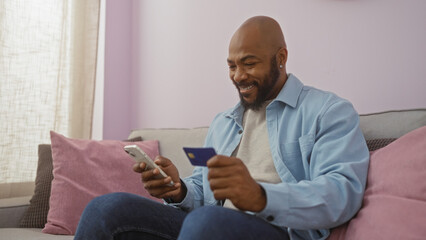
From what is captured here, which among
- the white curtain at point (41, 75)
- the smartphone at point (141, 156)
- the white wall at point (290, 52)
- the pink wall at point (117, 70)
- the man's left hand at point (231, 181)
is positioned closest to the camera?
the man's left hand at point (231, 181)

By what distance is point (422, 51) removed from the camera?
148 cm

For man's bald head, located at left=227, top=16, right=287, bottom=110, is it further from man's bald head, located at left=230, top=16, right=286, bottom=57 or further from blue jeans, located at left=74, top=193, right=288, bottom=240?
blue jeans, located at left=74, top=193, right=288, bottom=240

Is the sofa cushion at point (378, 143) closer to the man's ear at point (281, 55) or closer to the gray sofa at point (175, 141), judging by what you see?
the gray sofa at point (175, 141)

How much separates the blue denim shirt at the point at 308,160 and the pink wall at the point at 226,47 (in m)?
0.47

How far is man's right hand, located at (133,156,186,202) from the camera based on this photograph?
3.82 feet

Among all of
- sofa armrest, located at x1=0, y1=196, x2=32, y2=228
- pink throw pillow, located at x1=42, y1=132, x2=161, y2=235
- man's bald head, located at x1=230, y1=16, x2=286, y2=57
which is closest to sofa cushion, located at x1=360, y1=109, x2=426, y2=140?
man's bald head, located at x1=230, y1=16, x2=286, y2=57

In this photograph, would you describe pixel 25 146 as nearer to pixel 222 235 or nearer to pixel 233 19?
pixel 233 19

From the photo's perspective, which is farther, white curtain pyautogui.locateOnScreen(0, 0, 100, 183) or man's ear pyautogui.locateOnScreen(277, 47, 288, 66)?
white curtain pyautogui.locateOnScreen(0, 0, 100, 183)

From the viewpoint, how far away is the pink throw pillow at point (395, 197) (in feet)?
2.85

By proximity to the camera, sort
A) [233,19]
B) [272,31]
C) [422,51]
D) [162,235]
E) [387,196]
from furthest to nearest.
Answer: [233,19] < [422,51] < [272,31] < [162,235] < [387,196]

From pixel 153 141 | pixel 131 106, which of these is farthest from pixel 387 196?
pixel 131 106

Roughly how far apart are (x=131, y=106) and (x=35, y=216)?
112 cm

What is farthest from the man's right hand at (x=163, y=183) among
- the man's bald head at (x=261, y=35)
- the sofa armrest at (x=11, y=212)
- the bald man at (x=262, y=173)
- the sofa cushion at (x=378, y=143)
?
the sofa armrest at (x=11, y=212)

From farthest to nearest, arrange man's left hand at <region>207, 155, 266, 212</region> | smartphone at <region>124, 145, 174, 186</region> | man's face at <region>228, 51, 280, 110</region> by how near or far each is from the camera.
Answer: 1. man's face at <region>228, 51, 280, 110</region>
2. smartphone at <region>124, 145, 174, 186</region>
3. man's left hand at <region>207, 155, 266, 212</region>
